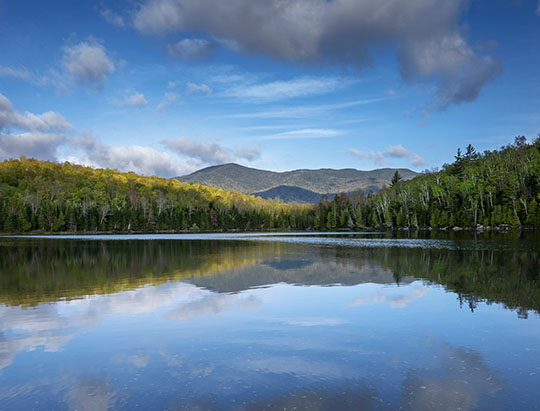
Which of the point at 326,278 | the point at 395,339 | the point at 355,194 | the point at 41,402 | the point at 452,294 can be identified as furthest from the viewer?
the point at 355,194

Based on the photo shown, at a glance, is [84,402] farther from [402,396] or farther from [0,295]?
[0,295]

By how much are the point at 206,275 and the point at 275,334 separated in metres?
13.1

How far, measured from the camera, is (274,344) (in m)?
10.8

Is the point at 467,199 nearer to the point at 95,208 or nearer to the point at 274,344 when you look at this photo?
the point at 274,344

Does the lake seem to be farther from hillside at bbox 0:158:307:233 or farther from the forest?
hillside at bbox 0:158:307:233

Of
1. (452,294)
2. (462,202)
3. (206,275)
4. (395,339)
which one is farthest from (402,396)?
(462,202)

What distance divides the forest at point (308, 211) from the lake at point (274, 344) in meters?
84.2

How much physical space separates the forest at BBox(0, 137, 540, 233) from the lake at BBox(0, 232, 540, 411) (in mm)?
84181

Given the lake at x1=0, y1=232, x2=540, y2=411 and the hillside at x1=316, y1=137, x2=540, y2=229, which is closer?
the lake at x1=0, y1=232, x2=540, y2=411

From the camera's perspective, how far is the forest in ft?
321

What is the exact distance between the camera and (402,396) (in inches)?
295

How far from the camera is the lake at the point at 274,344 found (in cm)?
762

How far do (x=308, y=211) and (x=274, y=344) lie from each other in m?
169

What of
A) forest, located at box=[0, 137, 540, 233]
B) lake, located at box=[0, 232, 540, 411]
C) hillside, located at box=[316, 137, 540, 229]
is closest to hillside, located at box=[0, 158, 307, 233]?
forest, located at box=[0, 137, 540, 233]
